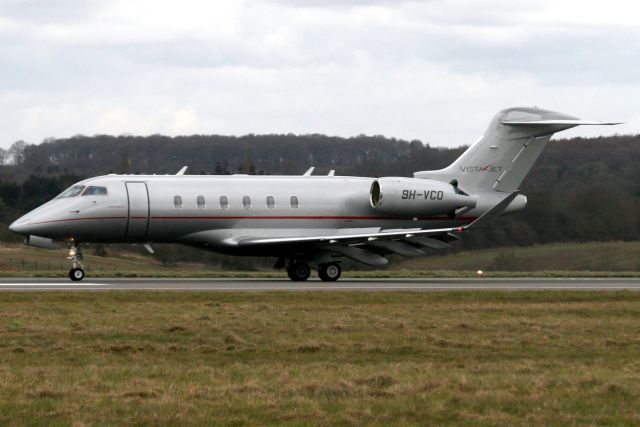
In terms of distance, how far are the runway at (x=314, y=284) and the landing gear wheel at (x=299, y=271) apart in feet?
1.06

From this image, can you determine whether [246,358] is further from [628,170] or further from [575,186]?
[628,170]

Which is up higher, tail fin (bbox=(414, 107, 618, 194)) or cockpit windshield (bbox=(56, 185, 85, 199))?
tail fin (bbox=(414, 107, 618, 194))

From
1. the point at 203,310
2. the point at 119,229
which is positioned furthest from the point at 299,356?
the point at 119,229

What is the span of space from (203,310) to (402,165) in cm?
4717

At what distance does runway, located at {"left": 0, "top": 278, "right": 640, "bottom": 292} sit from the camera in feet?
103

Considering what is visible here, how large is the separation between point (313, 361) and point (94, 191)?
19407 millimetres

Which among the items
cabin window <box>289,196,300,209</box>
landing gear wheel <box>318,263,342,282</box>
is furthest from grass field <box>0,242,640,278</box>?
cabin window <box>289,196,300,209</box>

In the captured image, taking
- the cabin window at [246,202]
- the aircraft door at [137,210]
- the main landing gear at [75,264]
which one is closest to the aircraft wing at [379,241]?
the cabin window at [246,202]

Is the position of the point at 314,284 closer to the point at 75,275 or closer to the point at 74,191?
the point at 75,275

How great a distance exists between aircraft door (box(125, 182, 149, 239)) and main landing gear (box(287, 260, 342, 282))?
471 cm

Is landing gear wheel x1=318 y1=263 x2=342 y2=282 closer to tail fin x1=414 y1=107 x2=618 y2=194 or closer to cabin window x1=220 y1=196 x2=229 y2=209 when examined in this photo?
cabin window x1=220 y1=196 x2=229 y2=209

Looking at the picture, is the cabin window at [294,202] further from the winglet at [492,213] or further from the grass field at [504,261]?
the grass field at [504,261]

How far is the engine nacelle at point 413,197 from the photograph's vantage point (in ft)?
122

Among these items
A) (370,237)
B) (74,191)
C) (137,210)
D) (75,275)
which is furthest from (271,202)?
(75,275)
